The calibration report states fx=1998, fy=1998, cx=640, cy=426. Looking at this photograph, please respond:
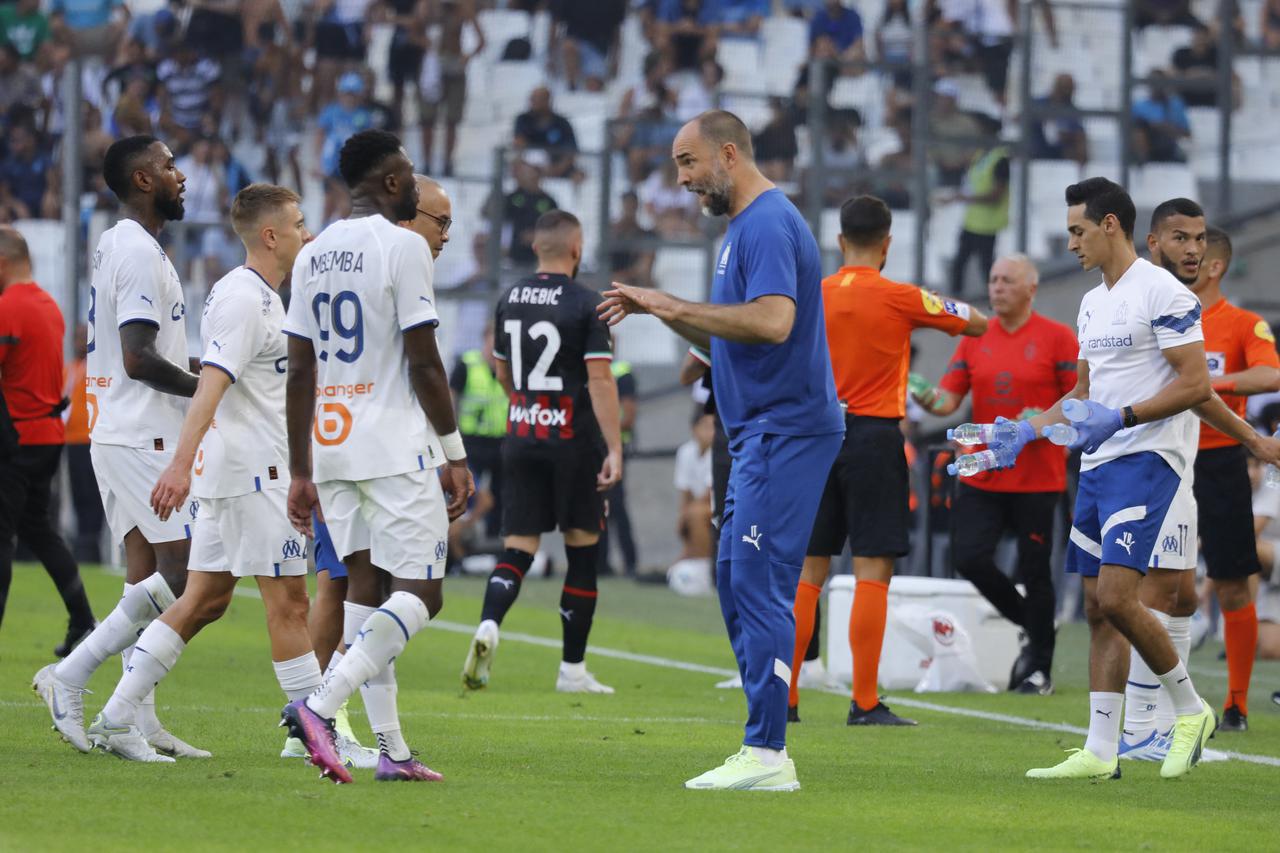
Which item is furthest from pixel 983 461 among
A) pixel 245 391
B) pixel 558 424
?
pixel 558 424

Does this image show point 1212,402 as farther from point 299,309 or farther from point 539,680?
point 539,680

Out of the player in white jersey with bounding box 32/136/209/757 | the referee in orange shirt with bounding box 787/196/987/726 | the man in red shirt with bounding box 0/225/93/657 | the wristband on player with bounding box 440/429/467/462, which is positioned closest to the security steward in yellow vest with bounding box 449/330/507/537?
the man in red shirt with bounding box 0/225/93/657

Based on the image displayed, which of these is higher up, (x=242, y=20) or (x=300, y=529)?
(x=242, y=20)

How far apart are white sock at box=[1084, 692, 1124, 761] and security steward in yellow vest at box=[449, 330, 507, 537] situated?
1285cm

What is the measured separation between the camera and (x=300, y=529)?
22.2 ft

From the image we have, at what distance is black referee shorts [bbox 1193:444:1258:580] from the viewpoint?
952cm

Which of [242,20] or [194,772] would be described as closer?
[194,772]

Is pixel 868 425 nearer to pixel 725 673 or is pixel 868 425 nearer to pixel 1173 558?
pixel 1173 558

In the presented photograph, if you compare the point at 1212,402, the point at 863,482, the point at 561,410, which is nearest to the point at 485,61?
the point at 561,410

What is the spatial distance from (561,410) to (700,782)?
4446mm

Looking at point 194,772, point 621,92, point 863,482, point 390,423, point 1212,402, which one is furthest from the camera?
point 621,92

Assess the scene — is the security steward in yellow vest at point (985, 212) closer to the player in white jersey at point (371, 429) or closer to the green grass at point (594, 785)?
the green grass at point (594, 785)

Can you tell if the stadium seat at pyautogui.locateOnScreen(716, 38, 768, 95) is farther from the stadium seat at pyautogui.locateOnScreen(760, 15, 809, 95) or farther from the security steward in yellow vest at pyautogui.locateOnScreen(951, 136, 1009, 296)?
the security steward in yellow vest at pyautogui.locateOnScreen(951, 136, 1009, 296)

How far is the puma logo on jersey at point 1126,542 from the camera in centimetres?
737
